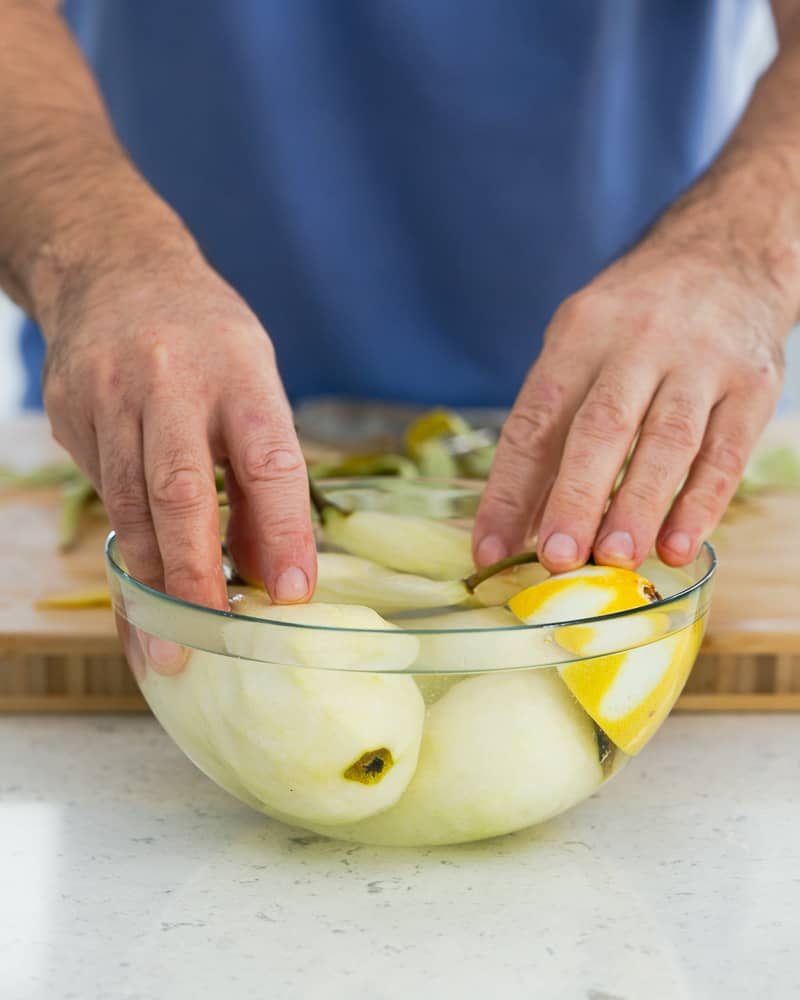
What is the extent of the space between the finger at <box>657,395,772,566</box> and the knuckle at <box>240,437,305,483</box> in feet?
0.80

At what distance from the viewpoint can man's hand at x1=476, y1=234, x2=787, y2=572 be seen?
0.80 metres

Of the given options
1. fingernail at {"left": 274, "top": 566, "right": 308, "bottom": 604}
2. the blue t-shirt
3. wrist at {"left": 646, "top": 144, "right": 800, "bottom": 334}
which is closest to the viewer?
fingernail at {"left": 274, "top": 566, "right": 308, "bottom": 604}

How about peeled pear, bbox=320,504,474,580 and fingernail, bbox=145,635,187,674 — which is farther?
peeled pear, bbox=320,504,474,580

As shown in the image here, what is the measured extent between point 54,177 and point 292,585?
499 millimetres

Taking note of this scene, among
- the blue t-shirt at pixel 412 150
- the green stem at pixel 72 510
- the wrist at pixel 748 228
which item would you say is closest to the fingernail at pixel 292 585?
the wrist at pixel 748 228

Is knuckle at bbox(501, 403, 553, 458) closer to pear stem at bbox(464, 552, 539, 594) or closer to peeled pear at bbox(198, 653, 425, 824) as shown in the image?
pear stem at bbox(464, 552, 539, 594)

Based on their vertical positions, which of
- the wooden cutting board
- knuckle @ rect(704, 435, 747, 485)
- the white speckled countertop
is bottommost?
the wooden cutting board

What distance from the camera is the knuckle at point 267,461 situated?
0.75 m

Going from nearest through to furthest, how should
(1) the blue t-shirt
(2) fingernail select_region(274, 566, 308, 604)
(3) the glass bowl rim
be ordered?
(3) the glass bowl rim < (2) fingernail select_region(274, 566, 308, 604) < (1) the blue t-shirt

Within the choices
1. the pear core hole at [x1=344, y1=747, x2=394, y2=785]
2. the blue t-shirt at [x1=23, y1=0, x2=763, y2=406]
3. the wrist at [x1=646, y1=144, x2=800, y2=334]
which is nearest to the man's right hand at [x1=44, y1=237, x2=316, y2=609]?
the pear core hole at [x1=344, y1=747, x2=394, y2=785]

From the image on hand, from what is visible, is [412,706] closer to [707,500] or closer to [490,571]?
[490,571]

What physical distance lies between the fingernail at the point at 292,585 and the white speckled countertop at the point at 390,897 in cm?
14

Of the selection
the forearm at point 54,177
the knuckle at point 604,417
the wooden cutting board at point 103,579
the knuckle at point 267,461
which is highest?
the forearm at point 54,177

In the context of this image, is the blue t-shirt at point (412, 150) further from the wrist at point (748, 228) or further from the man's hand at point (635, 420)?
the man's hand at point (635, 420)
